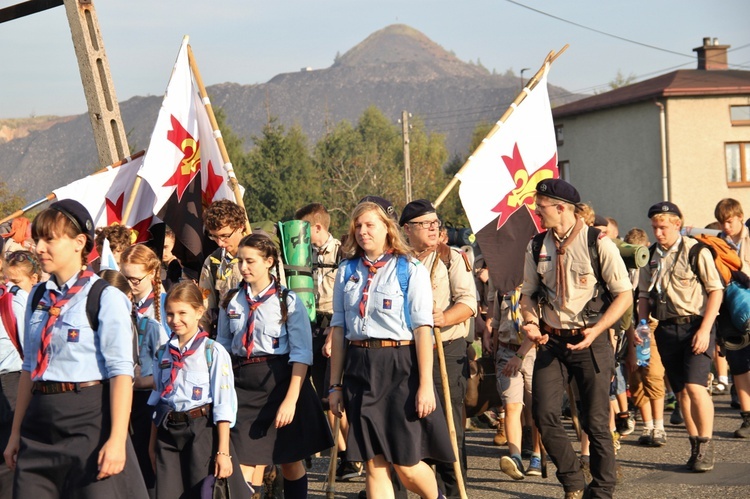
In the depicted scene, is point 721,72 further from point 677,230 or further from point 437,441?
point 437,441

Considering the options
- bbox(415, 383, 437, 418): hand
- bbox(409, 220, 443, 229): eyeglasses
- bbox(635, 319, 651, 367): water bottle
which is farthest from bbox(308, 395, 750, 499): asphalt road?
bbox(415, 383, 437, 418): hand

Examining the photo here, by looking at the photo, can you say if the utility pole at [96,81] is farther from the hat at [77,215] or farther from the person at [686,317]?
the hat at [77,215]

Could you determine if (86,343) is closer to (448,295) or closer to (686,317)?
(448,295)

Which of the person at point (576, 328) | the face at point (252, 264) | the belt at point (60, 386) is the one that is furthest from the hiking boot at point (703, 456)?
the belt at point (60, 386)

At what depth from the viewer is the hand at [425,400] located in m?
5.84

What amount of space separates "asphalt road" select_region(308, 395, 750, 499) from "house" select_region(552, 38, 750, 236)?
32080mm

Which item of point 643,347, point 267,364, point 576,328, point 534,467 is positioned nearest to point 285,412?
point 267,364

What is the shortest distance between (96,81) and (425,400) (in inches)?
245

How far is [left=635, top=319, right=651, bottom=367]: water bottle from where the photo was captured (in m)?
9.48

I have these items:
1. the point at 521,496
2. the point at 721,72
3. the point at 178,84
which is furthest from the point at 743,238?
the point at 721,72

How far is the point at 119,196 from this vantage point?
30.8 feet

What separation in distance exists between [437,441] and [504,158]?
127 inches

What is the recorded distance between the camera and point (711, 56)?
4850 cm

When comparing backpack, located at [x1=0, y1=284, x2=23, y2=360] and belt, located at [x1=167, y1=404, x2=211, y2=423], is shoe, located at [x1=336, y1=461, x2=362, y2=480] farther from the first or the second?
belt, located at [x1=167, y1=404, x2=211, y2=423]
